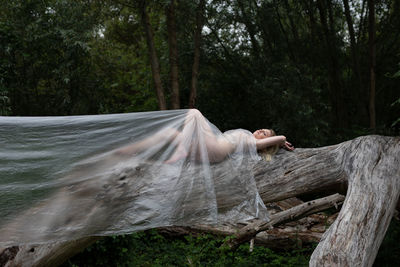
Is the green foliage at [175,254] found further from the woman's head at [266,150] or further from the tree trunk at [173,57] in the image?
the tree trunk at [173,57]

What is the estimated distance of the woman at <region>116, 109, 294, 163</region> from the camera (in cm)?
312

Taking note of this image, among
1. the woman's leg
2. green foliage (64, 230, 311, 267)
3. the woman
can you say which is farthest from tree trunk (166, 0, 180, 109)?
the woman's leg

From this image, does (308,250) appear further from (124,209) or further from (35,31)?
(35,31)

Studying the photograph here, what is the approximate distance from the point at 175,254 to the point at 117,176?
132 inches

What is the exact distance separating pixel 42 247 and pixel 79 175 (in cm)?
87

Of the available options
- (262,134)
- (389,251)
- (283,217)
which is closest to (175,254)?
(283,217)

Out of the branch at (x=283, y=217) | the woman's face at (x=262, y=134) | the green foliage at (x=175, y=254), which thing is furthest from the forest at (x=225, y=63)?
the woman's face at (x=262, y=134)

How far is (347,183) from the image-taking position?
3.31 m

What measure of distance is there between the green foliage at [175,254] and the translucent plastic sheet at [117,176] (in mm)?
2061

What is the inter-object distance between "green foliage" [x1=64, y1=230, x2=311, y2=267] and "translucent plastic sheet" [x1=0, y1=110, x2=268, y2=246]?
2061mm

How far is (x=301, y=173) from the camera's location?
341cm

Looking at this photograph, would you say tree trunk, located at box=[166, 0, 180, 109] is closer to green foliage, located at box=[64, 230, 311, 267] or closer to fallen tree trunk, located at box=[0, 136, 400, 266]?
green foliage, located at box=[64, 230, 311, 267]

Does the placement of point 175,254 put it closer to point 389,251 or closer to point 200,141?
point 389,251

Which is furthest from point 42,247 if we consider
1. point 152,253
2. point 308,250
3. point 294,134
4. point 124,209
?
point 294,134
